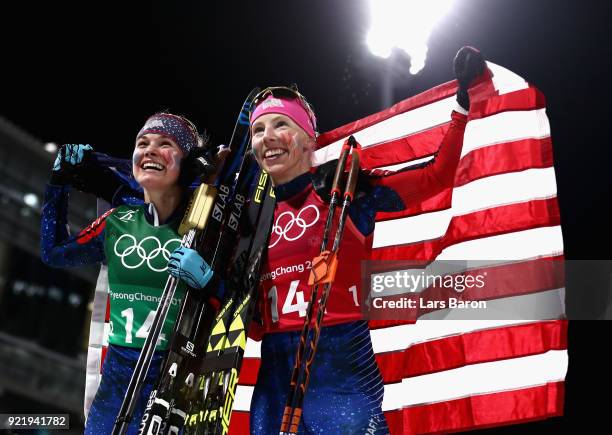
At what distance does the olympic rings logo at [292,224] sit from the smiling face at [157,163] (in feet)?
2.35

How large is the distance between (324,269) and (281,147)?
0.80 m

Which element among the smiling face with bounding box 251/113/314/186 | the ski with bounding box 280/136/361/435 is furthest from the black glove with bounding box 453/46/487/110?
the smiling face with bounding box 251/113/314/186

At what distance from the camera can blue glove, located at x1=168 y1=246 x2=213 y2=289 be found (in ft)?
10.1

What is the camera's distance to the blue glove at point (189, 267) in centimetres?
307

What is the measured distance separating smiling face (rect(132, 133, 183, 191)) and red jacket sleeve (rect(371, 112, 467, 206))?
44.7 inches

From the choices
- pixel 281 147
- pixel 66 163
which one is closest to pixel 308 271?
pixel 281 147

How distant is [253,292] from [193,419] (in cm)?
59

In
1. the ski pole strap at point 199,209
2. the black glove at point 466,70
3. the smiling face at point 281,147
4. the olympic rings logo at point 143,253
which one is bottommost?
the olympic rings logo at point 143,253

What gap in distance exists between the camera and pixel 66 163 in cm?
374

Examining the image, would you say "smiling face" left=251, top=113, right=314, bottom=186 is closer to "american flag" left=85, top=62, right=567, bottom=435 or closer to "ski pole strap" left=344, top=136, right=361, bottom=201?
"ski pole strap" left=344, top=136, right=361, bottom=201

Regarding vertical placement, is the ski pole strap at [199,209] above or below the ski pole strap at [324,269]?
→ above

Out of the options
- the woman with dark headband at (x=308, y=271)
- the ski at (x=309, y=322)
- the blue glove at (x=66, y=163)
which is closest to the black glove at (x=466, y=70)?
the woman with dark headband at (x=308, y=271)

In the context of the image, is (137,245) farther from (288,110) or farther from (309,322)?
(309,322)

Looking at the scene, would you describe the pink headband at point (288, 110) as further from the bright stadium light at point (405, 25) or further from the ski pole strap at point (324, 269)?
the bright stadium light at point (405, 25)
